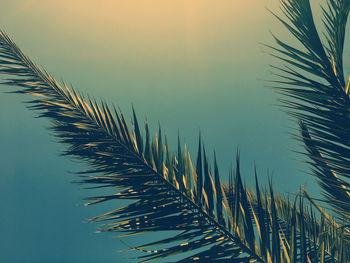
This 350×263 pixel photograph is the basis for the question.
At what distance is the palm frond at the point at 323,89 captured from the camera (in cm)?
170

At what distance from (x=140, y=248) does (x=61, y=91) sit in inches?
40.5

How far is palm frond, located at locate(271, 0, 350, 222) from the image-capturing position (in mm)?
1701

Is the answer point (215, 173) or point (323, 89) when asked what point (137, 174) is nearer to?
point (215, 173)

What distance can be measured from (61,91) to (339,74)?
1.52 meters

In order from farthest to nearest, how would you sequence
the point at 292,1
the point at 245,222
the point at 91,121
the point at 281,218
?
1. the point at 281,218
2. the point at 91,121
3. the point at 292,1
4. the point at 245,222

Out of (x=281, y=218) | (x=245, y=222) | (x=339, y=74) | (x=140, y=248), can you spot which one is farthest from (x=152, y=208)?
(x=281, y=218)

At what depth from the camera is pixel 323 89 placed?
5.82ft

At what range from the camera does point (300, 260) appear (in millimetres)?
1598

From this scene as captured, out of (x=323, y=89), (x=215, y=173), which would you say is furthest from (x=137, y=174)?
(x=323, y=89)

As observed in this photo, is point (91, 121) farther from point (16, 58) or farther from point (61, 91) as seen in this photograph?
point (16, 58)

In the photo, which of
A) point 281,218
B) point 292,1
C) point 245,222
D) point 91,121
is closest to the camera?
point 245,222

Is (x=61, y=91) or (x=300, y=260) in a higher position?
(x=61, y=91)

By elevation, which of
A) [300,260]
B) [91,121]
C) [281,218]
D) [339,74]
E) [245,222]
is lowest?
[281,218]

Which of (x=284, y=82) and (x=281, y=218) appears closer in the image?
(x=284, y=82)
